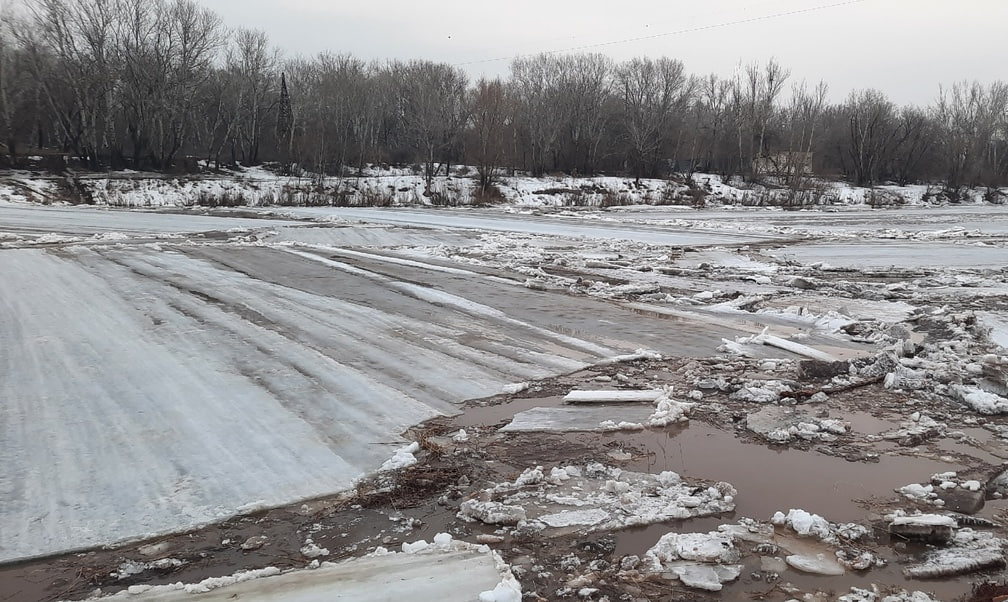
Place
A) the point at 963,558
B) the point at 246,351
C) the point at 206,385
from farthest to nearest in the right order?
the point at 246,351 < the point at 206,385 < the point at 963,558

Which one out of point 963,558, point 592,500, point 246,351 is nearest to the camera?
point 963,558

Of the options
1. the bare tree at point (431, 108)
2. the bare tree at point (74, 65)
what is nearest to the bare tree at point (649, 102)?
the bare tree at point (431, 108)

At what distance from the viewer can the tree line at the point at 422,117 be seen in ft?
133

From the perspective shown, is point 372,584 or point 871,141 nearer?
point 372,584

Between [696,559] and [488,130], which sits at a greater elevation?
[488,130]

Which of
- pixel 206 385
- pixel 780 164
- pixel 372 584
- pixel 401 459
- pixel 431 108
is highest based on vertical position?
pixel 431 108

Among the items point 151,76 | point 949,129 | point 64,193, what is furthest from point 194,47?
point 949,129

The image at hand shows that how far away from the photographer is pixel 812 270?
15.1m

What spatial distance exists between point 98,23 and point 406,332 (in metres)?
43.0

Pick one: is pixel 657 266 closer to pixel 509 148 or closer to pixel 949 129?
pixel 509 148

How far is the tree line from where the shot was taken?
133 ft

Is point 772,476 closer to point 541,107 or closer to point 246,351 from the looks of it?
point 246,351

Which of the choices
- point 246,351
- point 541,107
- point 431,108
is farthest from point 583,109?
point 246,351

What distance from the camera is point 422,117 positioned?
43.6 m
